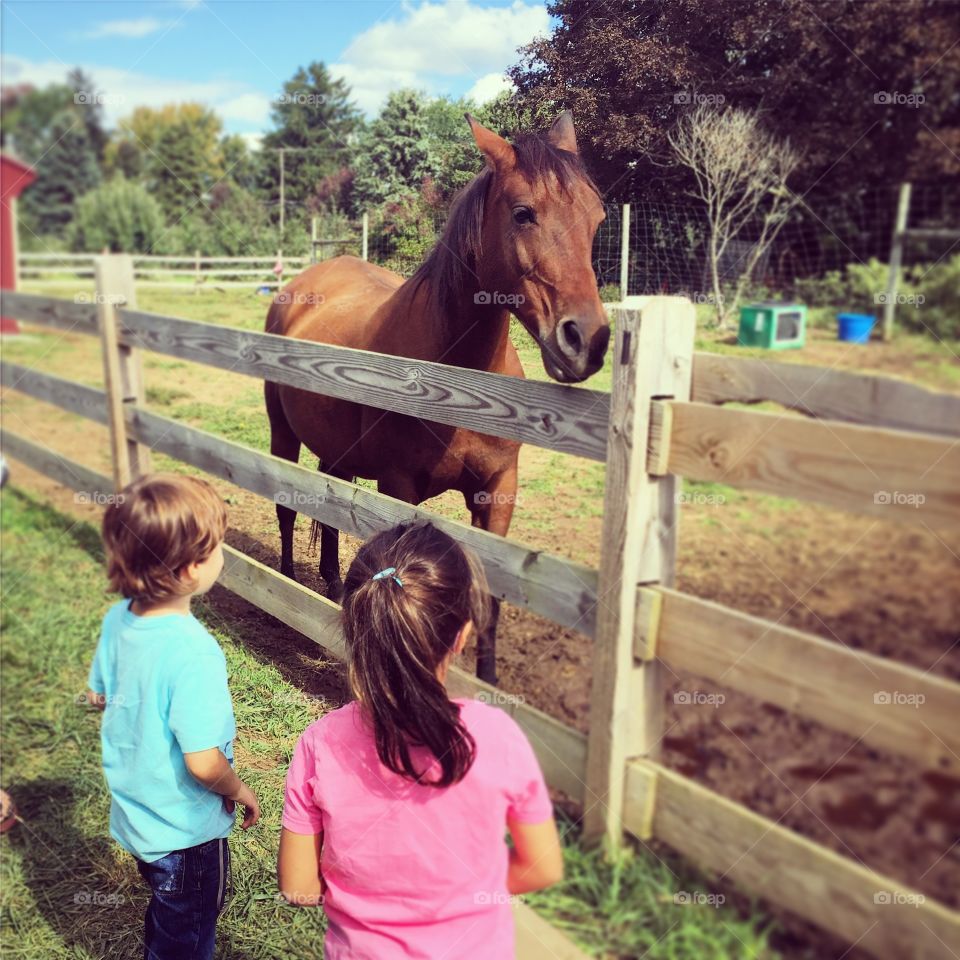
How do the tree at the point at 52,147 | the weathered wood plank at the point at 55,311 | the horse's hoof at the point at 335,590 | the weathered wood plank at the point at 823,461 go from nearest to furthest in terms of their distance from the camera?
the weathered wood plank at the point at 823,461
the horse's hoof at the point at 335,590
the weathered wood plank at the point at 55,311
the tree at the point at 52,147

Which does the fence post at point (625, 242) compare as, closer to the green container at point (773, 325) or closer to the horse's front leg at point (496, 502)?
the green container at point (773, 325)

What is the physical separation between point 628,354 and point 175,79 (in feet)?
11.5

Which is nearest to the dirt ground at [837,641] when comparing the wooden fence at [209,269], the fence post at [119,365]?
the wooden fence at [209,269]

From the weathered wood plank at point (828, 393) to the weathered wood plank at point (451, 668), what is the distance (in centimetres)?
88

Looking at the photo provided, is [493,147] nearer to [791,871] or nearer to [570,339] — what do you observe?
[570,339]

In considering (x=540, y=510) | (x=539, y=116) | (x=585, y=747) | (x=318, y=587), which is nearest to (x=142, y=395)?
(x=318, y=587)

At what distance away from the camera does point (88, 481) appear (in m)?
5.00

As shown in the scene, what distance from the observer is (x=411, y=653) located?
1.35 m

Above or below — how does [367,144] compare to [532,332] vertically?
above

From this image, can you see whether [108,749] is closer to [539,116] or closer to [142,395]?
[539,116]

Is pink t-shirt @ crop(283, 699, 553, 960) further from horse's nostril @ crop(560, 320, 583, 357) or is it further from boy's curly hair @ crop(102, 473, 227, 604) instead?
horse's nostril @ crop(560, 320, 583, 357)

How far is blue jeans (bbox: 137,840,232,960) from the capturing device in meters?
1.91

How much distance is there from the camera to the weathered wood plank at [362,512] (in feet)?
6.55

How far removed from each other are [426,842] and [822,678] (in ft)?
2.36
